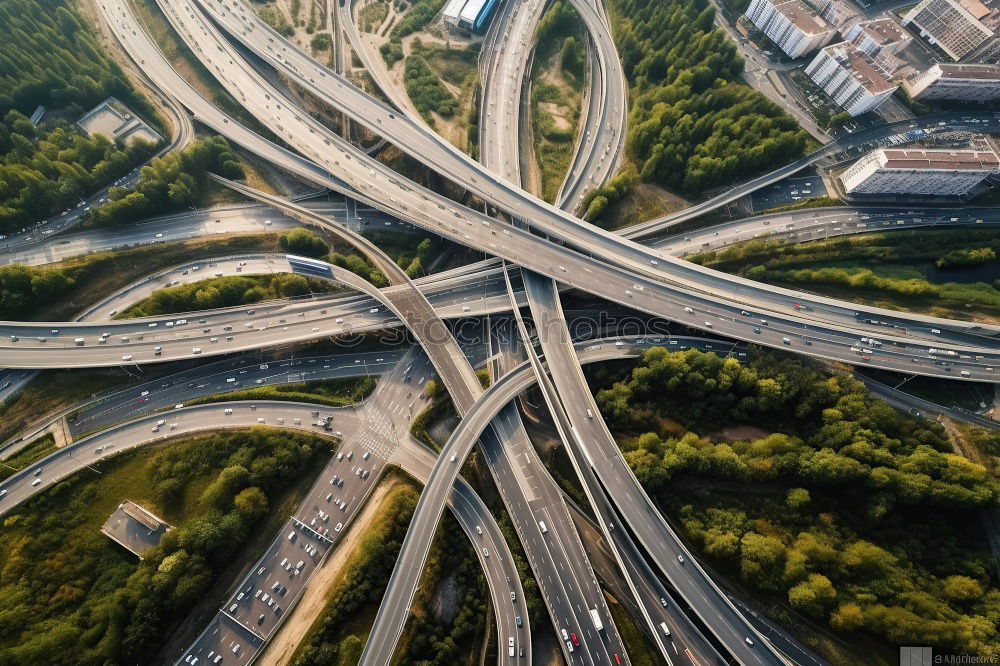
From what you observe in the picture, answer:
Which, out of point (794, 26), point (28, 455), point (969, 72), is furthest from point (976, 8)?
point (28, 455)

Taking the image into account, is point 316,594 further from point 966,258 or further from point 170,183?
point 966,258

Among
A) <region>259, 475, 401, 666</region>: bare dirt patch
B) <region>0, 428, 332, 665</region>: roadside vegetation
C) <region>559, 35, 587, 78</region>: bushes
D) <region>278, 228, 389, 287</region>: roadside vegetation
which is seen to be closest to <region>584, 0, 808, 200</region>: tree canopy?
<region>559, 35, 587, 78</region>: bushes

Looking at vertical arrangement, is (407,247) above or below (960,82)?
below

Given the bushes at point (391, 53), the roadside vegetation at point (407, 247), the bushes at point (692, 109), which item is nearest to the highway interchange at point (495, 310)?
the roadside vegetation at point (407, 247)

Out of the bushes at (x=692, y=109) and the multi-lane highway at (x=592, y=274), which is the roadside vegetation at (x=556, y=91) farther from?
the multi-lane highway at (x=592, y=274)

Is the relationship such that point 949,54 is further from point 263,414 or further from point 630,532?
point 263,414

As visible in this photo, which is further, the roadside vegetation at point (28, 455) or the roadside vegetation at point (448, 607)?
the roadside vegetation at point (28, 455)

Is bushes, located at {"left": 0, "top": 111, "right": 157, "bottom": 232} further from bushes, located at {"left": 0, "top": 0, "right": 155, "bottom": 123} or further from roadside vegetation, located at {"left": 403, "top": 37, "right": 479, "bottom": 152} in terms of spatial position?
roadside vegetation, located at {"left": 403, "top": 37, "right": 479, "bottom": 152}
